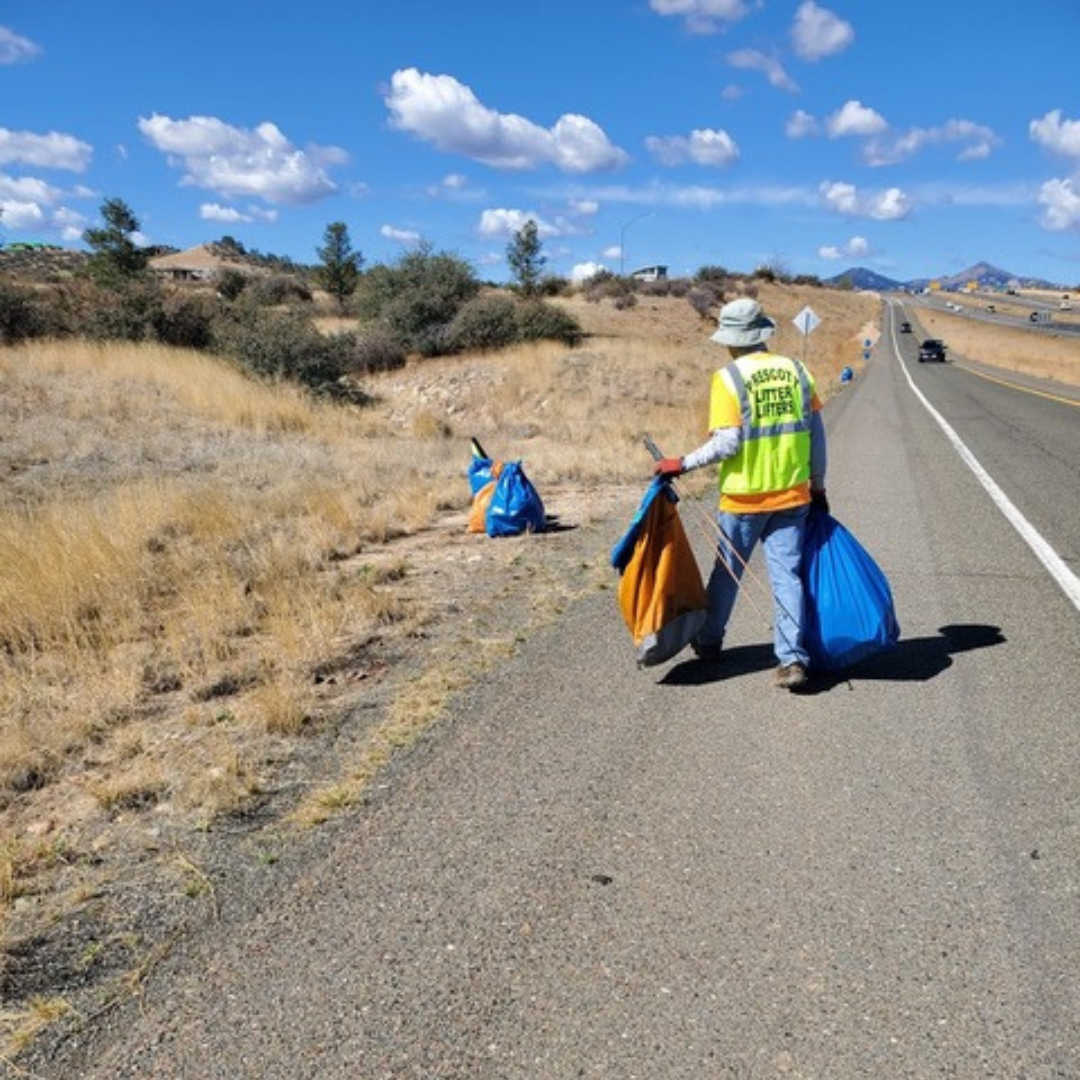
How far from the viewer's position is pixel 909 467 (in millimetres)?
12062

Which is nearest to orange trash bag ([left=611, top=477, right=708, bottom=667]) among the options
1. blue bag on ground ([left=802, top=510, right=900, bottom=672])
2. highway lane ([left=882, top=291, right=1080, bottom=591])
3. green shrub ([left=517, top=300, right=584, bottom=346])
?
blue bag on ground ([left=802, top=510, right=900, bottom=672])

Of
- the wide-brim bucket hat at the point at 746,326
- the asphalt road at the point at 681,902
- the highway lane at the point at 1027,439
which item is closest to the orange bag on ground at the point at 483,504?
the asphalt road at the point at 681,902

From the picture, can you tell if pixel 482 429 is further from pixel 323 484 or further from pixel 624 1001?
pixel 624 1001

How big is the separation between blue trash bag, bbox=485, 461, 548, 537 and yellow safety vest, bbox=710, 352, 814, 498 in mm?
4612

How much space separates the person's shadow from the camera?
4621 millimetres

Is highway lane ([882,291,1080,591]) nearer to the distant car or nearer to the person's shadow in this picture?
the person's shadow

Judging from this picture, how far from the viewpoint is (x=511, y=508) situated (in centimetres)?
880

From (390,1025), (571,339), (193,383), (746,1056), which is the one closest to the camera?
(746,1056)

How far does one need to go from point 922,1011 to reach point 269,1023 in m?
1.76

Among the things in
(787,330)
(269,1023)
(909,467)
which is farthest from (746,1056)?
(787,330)

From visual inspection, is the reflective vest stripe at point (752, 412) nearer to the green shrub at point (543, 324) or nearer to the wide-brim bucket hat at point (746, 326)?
the wide-brim bucket hat at point (746, 326)

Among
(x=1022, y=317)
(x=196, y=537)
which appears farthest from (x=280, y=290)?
(x=1022, y=317)

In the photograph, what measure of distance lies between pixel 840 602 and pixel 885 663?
691 mm

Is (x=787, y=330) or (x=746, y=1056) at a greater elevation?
(x=787, y=330)
